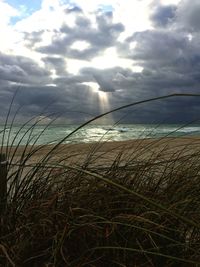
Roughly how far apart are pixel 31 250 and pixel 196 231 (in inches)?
35.8

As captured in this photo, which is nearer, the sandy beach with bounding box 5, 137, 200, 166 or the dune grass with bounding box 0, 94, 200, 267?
the dune grass with bounding box 0, 94, 200, 267

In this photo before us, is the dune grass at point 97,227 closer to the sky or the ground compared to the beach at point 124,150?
closer to the ground

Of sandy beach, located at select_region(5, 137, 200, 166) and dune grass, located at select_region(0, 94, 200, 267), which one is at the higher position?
sandy beach, located at select_region(5, 137, 200, 166)

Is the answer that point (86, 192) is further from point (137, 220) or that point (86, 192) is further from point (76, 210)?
point (137, 220)

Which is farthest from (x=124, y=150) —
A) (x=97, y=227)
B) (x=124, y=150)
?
(x=97, y=227)

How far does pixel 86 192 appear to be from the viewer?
8.34ft

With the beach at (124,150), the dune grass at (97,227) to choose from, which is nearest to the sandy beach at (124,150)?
the beach at (124,150)

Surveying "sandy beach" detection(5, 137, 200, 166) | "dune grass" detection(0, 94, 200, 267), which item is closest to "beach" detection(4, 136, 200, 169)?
"sandy beach" detection(5, 137, 200, 166)

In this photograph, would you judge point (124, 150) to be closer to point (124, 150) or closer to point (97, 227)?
point (124, 150)

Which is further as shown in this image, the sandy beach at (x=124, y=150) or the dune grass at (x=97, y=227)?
the sandy beach at (x=124, y=150)

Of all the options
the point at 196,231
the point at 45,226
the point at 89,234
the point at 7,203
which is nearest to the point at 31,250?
the point at 45,226

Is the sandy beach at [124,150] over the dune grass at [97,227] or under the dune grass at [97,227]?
over

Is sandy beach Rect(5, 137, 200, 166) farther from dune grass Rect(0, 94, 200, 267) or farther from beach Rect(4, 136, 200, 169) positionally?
dune grass Rect(0, 94, 200, 267)

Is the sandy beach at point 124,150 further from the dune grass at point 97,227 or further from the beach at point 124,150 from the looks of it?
the dune grass at point 97,227
